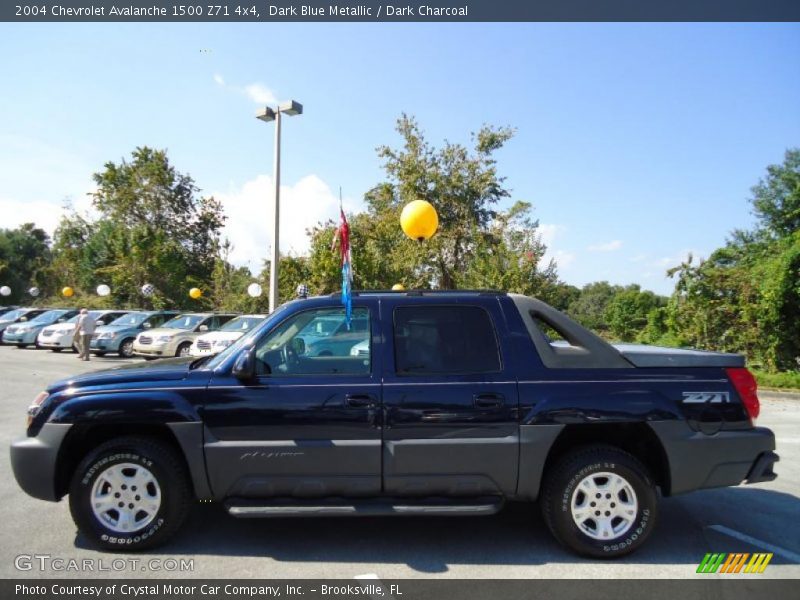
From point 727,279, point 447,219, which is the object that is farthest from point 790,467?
point 447,219

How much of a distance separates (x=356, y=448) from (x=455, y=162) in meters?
24.0

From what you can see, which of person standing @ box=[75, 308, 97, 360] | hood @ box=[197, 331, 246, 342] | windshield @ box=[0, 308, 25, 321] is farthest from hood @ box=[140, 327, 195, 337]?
windshield @ box=[0, 308, 25, 321]

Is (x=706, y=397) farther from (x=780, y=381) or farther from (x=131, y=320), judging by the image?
(x=131, y=320)

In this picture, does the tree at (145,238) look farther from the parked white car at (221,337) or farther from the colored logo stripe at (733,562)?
the colored logo stripe at (733,562)

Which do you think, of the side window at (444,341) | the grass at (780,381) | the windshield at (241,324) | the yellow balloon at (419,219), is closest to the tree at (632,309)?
the grass at (780,381)

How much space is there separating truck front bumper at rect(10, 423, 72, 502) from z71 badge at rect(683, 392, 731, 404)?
4387 millimetres

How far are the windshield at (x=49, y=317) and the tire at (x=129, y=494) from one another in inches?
876

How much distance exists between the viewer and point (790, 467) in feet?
20.9

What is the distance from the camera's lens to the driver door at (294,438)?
383 centimetres

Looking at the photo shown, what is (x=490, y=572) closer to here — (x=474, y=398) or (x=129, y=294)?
(x=474, y=398)

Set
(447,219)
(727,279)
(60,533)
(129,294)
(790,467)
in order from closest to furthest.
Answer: (60,533) → (790,467) → (727,279) → (447,219) → (129,294)

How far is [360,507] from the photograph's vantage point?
12.4 ft

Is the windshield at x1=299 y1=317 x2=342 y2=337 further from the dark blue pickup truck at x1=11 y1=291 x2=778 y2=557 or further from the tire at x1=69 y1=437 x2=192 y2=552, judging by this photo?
the tire at x1=69 y1=437 x2=192 y2=552

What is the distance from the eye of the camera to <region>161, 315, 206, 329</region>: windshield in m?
18.4
